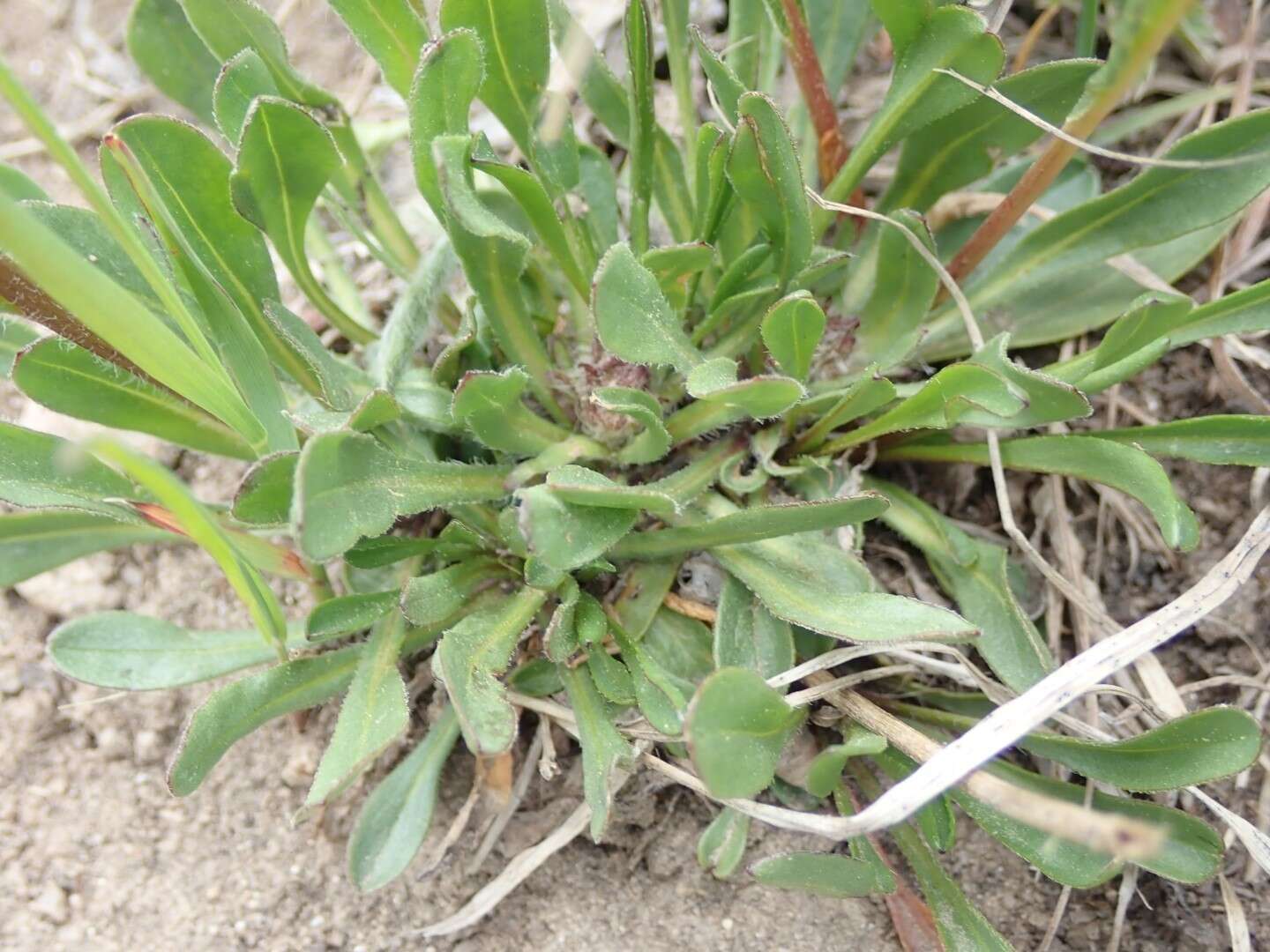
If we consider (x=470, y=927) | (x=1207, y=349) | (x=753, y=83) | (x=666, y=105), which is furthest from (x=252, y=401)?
(x=1207, y=349)

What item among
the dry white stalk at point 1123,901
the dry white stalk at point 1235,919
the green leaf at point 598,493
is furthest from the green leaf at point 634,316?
the dry white stalk at point 1235,919

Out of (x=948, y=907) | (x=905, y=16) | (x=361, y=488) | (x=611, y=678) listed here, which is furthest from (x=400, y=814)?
(x=905, y=16)

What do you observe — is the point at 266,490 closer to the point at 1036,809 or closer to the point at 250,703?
the point at 250,703

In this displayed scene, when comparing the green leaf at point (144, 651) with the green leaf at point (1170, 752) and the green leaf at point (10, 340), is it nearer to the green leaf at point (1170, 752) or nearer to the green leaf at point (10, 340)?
the green leaf at point (10, 340)

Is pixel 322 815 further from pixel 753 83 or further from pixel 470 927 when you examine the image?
pixel 753 83

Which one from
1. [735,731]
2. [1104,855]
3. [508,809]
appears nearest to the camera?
[735,731]

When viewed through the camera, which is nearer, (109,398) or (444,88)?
(444,88)
